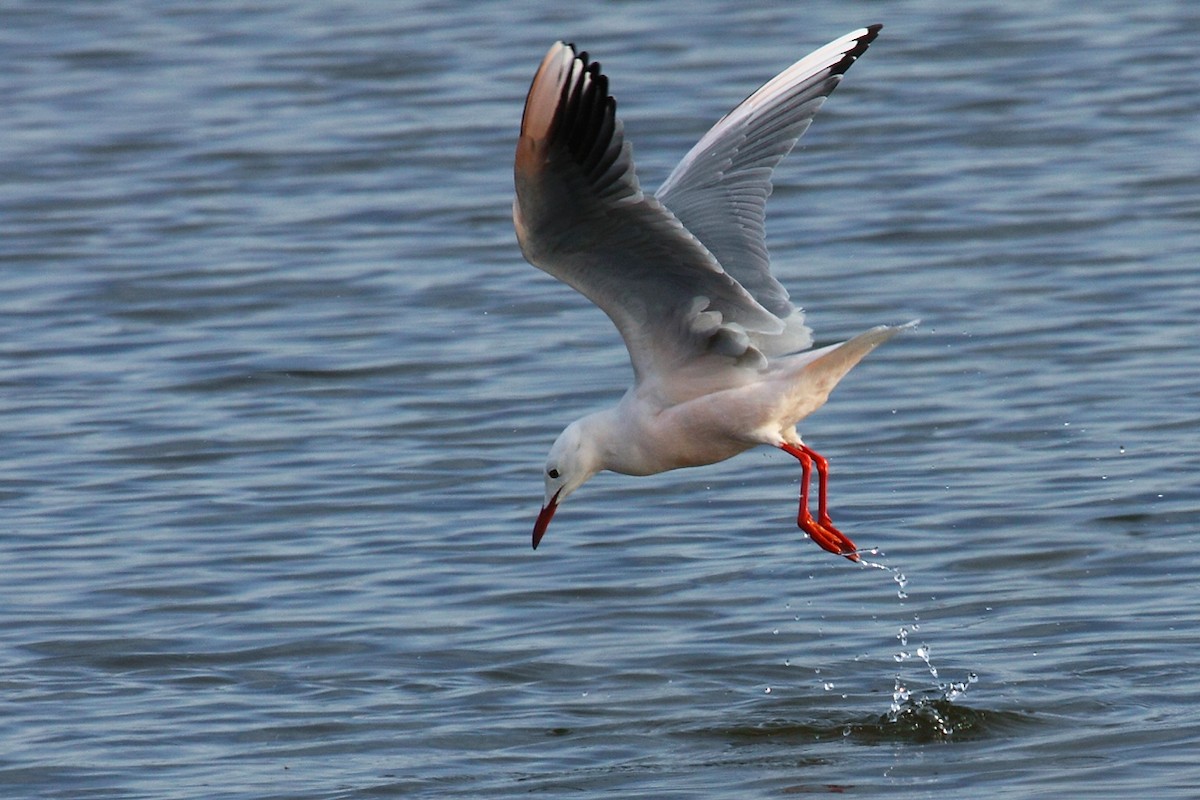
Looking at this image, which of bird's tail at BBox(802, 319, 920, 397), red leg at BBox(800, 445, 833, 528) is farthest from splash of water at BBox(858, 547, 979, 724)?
bird's tail at BBox(802, 319, 920, 397)

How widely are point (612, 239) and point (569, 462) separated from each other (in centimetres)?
112

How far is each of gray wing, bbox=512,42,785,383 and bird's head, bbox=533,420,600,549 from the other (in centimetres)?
30

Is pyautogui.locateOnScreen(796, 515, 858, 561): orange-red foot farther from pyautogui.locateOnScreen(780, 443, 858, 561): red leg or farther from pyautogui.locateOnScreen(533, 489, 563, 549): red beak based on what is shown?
pyautogui.locateOnScreen(533, 489, 563, 549): red beak

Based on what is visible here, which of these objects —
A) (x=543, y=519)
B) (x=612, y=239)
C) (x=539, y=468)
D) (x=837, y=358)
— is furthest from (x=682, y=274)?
(x=539, y=468)

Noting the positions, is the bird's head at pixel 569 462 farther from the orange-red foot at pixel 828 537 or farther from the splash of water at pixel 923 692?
the splash of water at pixel 923 692

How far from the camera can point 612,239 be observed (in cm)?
699

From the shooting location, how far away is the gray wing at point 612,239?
6609mm

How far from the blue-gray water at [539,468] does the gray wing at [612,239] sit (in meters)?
1.24

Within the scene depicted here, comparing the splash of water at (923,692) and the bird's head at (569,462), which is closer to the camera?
the splash of water at (923,692)

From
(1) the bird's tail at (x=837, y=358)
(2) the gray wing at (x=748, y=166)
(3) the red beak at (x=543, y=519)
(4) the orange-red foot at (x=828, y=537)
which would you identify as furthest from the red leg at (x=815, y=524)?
(3) the red beak at (x=543, y=519)

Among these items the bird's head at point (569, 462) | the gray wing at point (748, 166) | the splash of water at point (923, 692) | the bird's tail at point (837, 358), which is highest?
the gray wing at point (748, 166)

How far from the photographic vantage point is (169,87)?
18578 mm

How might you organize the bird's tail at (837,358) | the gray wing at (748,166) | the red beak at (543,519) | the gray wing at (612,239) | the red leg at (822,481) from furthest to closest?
the gray wing at (748,166) → the red beak at (543,519) → the red leg at (822,481) → the bird's tail at (837,358) → the gray wing at (612,239)

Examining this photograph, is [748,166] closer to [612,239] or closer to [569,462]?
[569,462]
